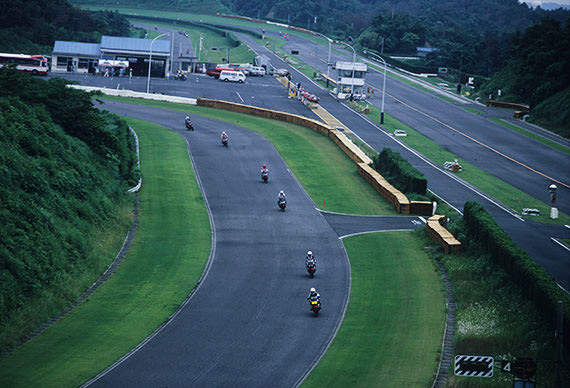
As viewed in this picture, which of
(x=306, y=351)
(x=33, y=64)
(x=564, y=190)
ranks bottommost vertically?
(x=306, y=351)

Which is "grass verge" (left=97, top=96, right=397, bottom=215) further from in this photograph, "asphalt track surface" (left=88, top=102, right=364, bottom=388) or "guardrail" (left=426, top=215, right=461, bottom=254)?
"guardrail" (left=426, top=215, right=461, bottom=254)

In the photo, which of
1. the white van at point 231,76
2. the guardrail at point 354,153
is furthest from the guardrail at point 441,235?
the white van at point 231,76

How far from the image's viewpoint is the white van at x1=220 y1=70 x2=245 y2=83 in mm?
116562

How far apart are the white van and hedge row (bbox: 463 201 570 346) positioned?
74.0 meters

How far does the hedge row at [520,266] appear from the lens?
30.3 m

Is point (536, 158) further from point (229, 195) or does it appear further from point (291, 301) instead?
point (291, 301)

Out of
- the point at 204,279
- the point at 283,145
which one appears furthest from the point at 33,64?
the point at 204,279

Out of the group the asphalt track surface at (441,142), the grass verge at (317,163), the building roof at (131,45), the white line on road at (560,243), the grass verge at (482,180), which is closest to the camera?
the white line on road at (560,243)

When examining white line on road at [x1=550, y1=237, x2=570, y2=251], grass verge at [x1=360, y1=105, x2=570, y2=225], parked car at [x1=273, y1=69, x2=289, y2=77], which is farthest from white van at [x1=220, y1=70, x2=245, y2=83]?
white line on road at [x1=550, y1=237, x2=570, y2=251]

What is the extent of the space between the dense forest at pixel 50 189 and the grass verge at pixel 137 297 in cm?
137

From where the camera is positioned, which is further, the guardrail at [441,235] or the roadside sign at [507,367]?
the guardrail at [441,235]

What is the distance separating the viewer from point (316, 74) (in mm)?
132625

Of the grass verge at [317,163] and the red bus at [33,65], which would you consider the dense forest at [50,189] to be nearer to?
the grass verge at [317,163]

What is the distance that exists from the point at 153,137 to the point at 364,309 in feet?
133
